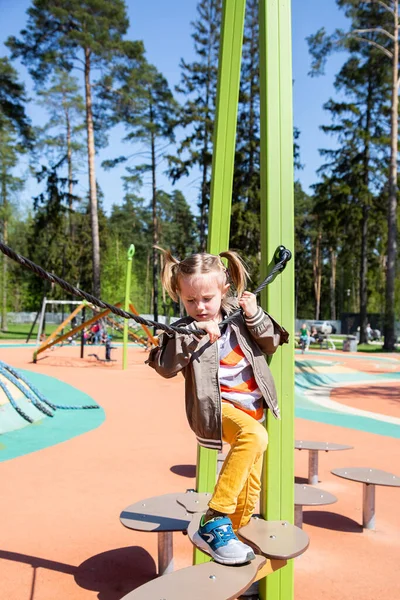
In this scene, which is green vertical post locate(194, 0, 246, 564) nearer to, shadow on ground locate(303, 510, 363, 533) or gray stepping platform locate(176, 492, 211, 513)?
gray stepping platform locate(176, 492, 211, 513)

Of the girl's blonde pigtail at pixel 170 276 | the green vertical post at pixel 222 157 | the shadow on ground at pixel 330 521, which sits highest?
the green vertical post at pixel 222 157

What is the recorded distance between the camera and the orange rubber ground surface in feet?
10.6

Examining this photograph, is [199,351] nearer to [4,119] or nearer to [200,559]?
[200,559]

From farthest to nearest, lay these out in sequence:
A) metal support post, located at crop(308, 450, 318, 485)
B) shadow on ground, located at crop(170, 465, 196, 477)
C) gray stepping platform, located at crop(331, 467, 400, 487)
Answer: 1. shadow on ground, located at crop(170, 465, 196, 477)
2. metal support post, located at crop(308, 450, 318, 485)
3. gray stepping platform, located at crop(331, 467, 400, 487)

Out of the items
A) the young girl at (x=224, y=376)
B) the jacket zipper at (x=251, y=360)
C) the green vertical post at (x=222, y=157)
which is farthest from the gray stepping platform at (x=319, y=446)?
the jacket zipper at (x=251, y=360)

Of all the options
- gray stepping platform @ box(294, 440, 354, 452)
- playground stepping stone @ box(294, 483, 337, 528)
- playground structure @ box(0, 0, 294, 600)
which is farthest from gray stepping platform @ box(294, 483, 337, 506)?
gray stepping platform @ box(294, 440, 354, 452)

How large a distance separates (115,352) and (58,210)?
14129 mm

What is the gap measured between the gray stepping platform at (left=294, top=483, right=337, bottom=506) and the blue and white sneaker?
51.8 inches

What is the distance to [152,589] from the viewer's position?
2148 mm

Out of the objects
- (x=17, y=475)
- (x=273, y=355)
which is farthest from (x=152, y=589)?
(x=17, y=475)

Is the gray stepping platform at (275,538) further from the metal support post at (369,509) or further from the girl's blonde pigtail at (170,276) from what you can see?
the metal support post at (369,509)

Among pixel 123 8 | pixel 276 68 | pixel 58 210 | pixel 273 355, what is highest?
pixel 123 8

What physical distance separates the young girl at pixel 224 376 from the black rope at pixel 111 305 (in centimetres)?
8

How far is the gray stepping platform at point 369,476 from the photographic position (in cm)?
419
